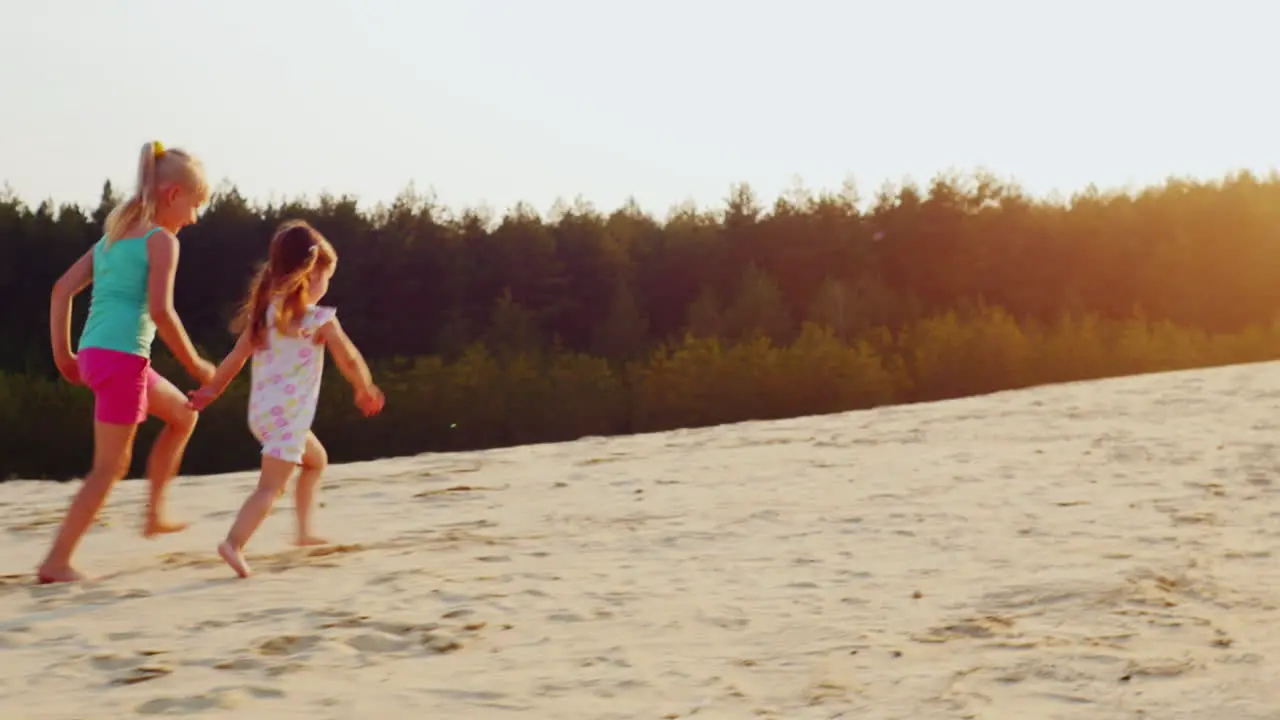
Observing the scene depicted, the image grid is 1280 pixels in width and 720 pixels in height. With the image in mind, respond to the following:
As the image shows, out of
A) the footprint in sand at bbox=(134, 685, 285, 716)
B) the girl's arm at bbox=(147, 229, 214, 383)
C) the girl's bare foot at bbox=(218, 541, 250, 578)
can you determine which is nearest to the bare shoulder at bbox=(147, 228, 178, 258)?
the girl's arm at bbox=(147, 229, 214, 383)

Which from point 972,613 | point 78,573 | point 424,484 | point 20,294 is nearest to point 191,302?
point 20,294

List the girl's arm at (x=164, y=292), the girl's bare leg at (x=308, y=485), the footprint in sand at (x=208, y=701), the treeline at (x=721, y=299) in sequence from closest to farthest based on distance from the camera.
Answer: the footprint in sand at (x=208, y=701) → the girl's arm at (x=164, y=292) → the girl's bare leg at (x=308, y=485) → the treeline at (x=721, y=299)

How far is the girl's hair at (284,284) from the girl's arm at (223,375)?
0.14 feet

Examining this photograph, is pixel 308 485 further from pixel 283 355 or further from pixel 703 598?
pixel 703 598

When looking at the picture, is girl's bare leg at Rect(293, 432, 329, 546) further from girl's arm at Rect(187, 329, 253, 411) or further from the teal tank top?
the teal tank top

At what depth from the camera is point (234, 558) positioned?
5.39 m

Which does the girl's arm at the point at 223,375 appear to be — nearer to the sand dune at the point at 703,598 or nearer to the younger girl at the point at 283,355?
the younger girl at the point at 283,355

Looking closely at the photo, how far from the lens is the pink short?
209 inches

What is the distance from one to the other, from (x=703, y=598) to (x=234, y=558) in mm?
1819

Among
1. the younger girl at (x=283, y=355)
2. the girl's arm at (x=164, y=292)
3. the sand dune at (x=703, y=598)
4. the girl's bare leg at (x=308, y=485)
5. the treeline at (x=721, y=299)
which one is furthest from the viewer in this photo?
the treeline at (x=721, y=299)

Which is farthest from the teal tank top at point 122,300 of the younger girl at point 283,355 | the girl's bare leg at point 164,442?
the younger girl at point 283,355

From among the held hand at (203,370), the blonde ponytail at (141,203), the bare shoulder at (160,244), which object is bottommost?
the held hand at (203,370)

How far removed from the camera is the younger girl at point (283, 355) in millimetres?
5516

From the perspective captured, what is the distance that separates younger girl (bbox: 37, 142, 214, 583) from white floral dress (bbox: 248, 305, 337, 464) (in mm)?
239
